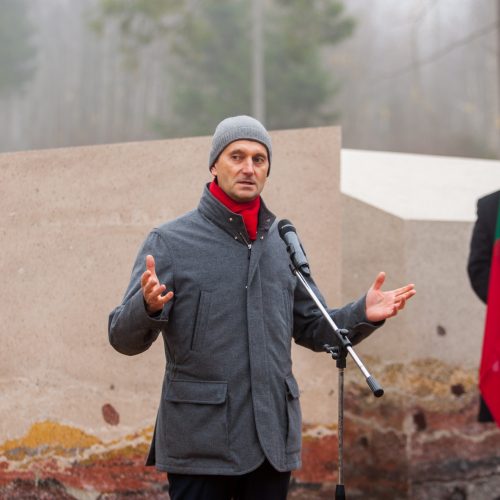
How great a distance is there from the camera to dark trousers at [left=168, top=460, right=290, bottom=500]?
2514 mm

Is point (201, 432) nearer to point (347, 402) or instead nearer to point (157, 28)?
point (347, 402)

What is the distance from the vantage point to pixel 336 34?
68.9 ft

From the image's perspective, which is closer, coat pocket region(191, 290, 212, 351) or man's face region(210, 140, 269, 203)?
coat pocket region(191, 290, 212, 351)

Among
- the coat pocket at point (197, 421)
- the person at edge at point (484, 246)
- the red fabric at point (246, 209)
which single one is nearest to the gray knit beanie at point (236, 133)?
the red fabric at point (246, 209)

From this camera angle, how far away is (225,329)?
2.55 metres

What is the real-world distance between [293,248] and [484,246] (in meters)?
1.79

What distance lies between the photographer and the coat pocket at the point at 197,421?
8.15 feet

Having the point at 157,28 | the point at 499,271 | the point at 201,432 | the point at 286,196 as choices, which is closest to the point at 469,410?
the point at 499,271

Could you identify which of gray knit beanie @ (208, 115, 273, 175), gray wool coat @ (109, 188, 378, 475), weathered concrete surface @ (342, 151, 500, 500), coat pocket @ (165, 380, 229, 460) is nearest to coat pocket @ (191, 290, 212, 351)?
gray wool coat @ (109, 188, 378, 475)

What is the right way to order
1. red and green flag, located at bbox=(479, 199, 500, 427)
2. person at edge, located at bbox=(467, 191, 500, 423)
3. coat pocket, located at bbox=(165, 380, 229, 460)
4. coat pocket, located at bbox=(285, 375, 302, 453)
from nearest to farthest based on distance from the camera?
coat pocket, located at bbox=(165, 380, 229, 460) → coat pocket, located at bbox=(285, 375, 302, 453) → red and green flag, located at bbox=(479, 199, 500, 427) → person at edge, located at bbox=(467, 191, 500, 423)

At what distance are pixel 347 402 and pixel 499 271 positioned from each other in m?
1.28

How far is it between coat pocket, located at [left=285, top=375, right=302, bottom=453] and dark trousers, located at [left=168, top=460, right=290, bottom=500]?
8cm

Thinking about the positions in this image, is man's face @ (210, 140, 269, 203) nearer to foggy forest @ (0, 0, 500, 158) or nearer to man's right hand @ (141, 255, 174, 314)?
man's right hand @ (141, 255, 174, 314)

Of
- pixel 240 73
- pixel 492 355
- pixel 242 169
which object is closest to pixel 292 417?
pixel 242 169
